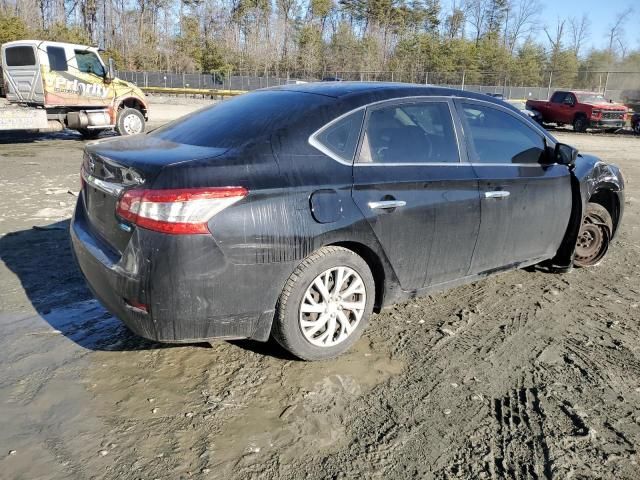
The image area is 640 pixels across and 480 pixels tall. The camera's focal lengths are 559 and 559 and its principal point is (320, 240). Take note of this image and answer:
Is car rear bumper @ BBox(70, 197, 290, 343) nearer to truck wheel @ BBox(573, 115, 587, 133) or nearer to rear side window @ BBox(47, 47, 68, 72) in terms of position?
rear side window @ BBox(47, 47, 68, 72)

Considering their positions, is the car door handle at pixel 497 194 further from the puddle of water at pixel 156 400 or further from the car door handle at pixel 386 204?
the puddle of water at pixel 156 400

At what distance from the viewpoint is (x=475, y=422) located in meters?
2.92

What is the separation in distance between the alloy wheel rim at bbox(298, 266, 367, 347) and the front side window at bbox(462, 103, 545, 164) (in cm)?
142

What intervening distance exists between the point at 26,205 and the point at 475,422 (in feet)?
20.5

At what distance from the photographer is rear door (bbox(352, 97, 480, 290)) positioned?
3438 millimetres

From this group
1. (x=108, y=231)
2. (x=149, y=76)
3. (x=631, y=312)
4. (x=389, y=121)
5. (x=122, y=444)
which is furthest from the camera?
(x=149, y=76)

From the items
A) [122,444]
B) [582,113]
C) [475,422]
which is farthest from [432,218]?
[582,113]

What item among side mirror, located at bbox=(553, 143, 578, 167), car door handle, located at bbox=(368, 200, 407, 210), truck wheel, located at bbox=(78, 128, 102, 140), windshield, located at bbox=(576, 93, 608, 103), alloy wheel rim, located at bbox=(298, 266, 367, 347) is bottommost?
truck wheel, located at bbox=(78, 128, 102, 140)

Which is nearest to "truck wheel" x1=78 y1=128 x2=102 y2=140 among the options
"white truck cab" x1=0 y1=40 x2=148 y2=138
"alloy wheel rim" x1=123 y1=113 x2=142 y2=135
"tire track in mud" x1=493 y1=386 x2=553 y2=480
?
"white truck cab" x1=0 y1=40 x2=148 y2=138

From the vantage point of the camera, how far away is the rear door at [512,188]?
4.07m

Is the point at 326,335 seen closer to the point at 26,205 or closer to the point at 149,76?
the point at 26,205

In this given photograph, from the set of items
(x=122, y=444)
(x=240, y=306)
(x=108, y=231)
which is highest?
(x=108, y=231)

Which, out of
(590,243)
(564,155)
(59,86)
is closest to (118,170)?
(564,155)

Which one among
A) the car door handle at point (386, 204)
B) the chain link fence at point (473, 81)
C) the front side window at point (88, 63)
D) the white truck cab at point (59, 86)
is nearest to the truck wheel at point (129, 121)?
the white truck cab at point (59, 86)
